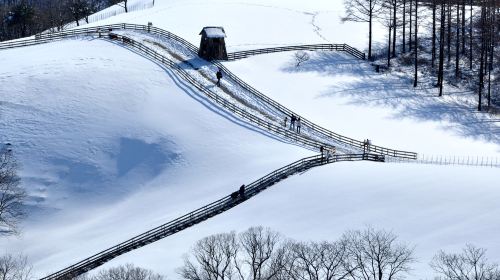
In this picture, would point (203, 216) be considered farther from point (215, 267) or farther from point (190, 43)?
point (190, 43)

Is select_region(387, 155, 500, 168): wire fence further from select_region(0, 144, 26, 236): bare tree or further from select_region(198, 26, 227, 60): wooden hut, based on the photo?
select_region(0, 144, 26, 236): bare tree

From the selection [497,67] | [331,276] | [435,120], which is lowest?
[331,276]

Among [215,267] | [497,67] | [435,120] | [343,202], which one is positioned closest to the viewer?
[215,267]

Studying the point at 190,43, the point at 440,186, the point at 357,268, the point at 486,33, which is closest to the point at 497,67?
the point at 486,33

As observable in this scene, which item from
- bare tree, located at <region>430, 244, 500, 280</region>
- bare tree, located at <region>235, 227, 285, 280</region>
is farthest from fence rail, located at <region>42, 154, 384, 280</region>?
bare tree, located at <region>430, 244, 500, 280</region>

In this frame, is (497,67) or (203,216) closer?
(203,216)

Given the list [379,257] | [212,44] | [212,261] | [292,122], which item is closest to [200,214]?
[212,261]

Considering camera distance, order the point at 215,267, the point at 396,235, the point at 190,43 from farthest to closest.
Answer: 1. the point at 190,43
2. the point at 396,235
3. the point at 215,267
